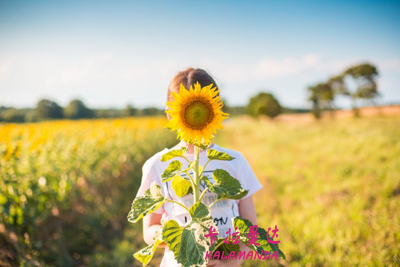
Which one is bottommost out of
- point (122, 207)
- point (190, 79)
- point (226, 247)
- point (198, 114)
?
point (122, 207)

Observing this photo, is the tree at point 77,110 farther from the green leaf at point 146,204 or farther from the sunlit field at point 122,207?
the green leaf at point 146,204

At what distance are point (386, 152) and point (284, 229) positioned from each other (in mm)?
5327

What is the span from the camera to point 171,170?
45.2 inches

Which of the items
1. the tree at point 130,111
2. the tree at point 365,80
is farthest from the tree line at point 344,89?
the tree at point 130,111

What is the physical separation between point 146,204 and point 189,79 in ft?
2.56

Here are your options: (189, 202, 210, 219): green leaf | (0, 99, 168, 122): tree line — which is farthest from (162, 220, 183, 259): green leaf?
(0, 99, 168, 122): tree line

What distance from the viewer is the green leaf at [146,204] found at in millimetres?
1049

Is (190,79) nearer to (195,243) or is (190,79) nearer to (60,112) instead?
(195,243)

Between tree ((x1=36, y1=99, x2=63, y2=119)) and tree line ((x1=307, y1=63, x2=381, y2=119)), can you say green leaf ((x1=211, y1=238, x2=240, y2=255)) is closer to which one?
tree ((x1=36, y1=99, x2=63, y2=119))

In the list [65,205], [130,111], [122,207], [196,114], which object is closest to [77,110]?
[130,111]

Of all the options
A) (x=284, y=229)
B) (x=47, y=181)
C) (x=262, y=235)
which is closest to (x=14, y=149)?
(x=47, y=181)

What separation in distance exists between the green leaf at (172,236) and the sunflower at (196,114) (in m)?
0.37

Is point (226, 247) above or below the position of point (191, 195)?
below

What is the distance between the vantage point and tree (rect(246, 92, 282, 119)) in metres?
62.3
